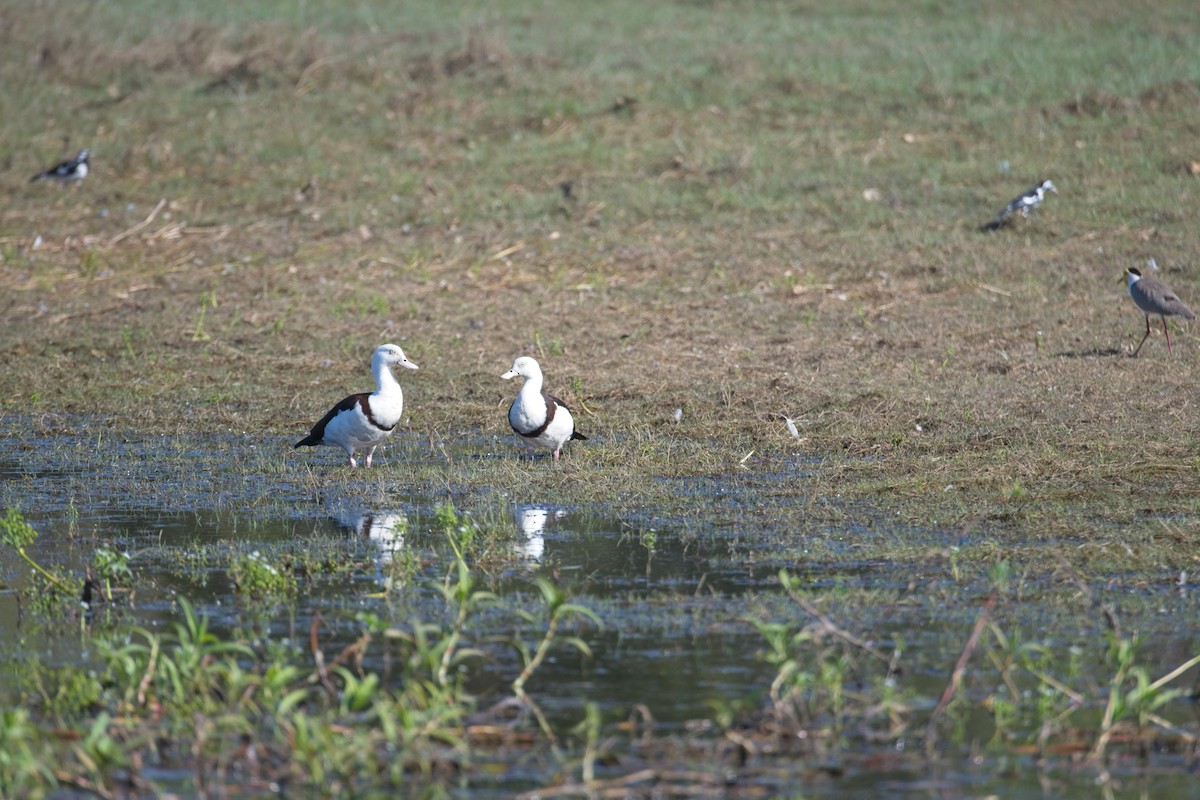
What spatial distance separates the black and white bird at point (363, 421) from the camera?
10031mm

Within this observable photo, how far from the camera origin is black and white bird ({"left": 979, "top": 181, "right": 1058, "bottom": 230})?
50.0 ft

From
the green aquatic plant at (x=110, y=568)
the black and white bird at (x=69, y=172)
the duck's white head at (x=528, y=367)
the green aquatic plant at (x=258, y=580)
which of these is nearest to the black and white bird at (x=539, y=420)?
the duck's white head at (x=528, y=367)

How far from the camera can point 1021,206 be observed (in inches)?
601

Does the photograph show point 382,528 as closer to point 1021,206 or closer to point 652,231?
point 652,231

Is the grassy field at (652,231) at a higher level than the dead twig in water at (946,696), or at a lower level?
lower

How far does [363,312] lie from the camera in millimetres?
14094

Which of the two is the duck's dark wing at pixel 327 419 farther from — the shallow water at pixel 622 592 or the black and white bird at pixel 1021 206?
the black and white bird at pixel 1021 206

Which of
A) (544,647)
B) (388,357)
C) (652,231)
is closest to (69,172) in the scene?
(652,231)

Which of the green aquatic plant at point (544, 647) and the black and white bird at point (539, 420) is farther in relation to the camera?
the black and white bird at point (539, 420)

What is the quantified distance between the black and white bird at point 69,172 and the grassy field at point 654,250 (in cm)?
22

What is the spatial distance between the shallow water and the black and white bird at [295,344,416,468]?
1.52 feet

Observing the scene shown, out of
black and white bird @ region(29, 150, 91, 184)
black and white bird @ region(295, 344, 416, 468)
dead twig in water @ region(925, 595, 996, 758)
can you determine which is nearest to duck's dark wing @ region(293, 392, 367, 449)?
black and white bird @ region(295, 344, 416, 468)

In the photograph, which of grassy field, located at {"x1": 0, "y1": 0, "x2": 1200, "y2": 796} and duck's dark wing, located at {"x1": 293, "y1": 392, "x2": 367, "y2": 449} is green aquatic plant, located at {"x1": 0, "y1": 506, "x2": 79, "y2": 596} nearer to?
grassy field, located at {"x1": 0, "y1": 0, "x2": 1200, "y2": 796}

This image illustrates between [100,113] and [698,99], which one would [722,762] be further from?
[100,113]
